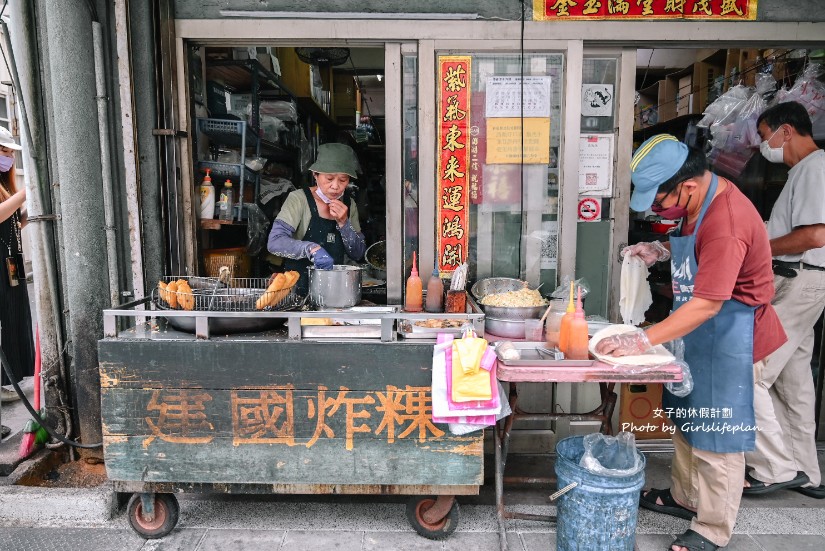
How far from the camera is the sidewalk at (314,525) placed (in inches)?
122

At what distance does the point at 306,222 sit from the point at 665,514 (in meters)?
3.12

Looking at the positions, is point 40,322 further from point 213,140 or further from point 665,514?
point 665,514

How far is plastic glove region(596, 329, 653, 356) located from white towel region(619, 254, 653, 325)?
1.97 feet

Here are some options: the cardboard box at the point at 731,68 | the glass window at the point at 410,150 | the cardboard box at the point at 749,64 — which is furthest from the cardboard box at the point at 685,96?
the glass window at the point at 410,150

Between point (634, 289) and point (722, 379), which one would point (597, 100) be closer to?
point (634, 289)

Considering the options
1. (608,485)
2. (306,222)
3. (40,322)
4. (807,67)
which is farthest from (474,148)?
(40,322)

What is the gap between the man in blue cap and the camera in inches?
107

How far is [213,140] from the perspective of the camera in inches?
175

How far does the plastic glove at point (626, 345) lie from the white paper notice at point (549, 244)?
1.22 meters

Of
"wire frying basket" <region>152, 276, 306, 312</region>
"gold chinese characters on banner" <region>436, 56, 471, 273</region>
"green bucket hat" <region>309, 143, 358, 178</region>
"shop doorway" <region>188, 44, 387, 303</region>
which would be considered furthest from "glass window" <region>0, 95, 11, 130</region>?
"gold chinese characters on banner" <region>436, 56, 471, 273</region>

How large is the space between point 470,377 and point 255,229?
2534 millimetres

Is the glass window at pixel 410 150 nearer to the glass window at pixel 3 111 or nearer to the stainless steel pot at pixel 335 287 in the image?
the stainless steel pot at pixel 335 287

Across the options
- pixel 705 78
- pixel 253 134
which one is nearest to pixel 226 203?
pixel 253 134

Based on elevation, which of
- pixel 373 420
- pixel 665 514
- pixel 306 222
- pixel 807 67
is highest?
pixel 807 67
